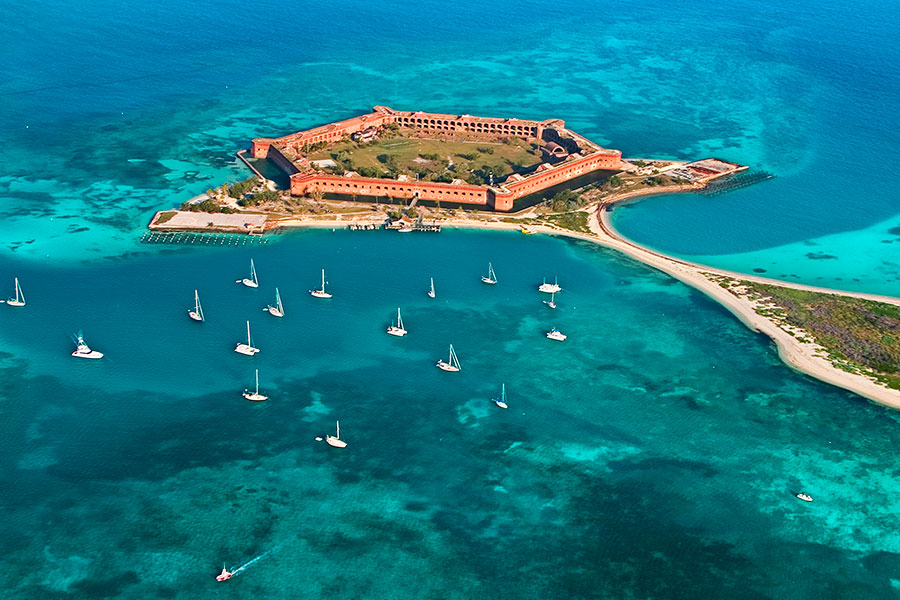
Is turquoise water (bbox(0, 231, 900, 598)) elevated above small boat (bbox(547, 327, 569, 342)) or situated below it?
below

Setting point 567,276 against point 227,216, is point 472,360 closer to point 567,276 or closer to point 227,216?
point 567,276

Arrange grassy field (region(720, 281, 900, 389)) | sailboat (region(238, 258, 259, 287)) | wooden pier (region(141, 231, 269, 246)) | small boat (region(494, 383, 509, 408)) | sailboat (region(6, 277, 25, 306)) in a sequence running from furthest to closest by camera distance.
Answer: wooden pier (region(141, 231, 269, 246)) → sailboat (region(238, 258, 259, 287)) → sailboat (region(6, 277, 25, 306)) → grassy field (region(720, 281, 900, 389)) → small boat (region(494, 383, 509, 408))

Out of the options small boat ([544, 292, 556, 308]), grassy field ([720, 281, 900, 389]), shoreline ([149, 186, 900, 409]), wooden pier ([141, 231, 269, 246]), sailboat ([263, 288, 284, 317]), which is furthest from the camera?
wooden pier ([141, 231, 269, 246])

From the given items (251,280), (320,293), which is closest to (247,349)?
(320,293)

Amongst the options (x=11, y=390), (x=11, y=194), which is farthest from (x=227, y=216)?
(x=11, y=390)

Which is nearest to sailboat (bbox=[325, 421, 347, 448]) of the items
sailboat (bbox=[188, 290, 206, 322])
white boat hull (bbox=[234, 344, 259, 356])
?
white boat hull (bbox=[234, 344, 259, 356])

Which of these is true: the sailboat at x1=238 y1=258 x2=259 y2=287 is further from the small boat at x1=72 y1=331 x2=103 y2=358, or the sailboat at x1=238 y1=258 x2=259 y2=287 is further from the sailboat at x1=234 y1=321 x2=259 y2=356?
the small boat at x1=72 y1=331 x2=103 y2=358

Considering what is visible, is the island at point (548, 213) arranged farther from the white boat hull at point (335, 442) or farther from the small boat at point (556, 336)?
the white boat hull at point (335, 442)

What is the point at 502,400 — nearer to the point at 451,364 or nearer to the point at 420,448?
the point at 451,364
